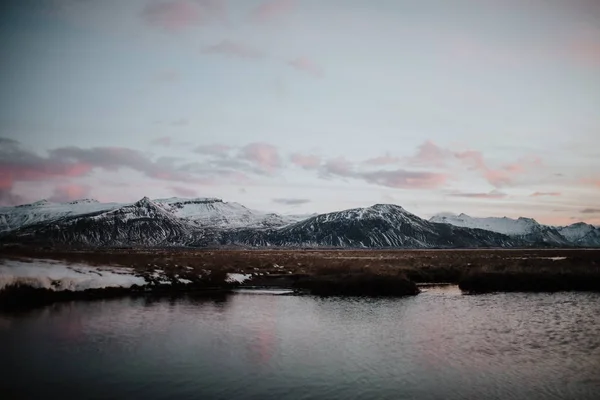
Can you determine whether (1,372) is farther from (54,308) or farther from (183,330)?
(54,308)

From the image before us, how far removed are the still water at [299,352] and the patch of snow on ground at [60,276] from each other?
3.93 meters

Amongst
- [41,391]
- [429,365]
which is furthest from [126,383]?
[429,365]

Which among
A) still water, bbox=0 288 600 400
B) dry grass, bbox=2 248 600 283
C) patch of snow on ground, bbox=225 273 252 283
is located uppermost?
dry grass, bbox=2 248 600 283

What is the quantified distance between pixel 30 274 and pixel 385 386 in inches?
1155

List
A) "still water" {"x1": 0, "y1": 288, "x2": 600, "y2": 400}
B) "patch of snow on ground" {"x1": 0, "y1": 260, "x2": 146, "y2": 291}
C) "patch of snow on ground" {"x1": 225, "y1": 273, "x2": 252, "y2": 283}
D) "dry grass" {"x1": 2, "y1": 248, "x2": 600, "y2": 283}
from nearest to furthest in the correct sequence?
"still water" {"x1": 0, "y1": 288, "x2": 600, "y2": 400}, "patch of snow on ground" {"x1": 0, "y1": 260, "x2": 146, "y2": 291}, "patch of snow on ground" {"x1": 225, "y1": 273, "x2": 252, "y2": 283}, "dry grass" {"x1": 2, "y1": 248, "x2": 600, "y2": 283}

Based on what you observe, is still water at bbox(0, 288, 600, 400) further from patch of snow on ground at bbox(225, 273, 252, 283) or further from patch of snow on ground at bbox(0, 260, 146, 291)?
patch of snow on ground at bbox(225, 273, 252, 283)

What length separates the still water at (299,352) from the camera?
47.7 feet

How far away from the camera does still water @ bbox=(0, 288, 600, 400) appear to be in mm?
14539

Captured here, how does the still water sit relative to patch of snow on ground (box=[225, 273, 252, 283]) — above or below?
below

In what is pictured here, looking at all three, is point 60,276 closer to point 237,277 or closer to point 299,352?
point 237,277

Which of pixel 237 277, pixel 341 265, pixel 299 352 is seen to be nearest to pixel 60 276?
pixel 237 277

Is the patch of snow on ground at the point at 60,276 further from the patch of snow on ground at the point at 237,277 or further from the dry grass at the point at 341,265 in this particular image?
the patch of snow on ground at the point at 237,277

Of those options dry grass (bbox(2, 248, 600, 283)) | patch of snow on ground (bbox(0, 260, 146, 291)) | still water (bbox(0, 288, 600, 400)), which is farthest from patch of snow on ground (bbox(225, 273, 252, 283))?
still water (bbox(0, 288, 600, 400))

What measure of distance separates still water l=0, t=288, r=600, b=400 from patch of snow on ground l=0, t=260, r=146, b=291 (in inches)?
155
